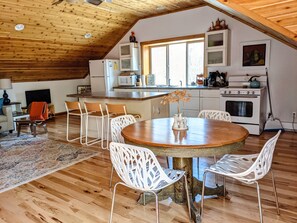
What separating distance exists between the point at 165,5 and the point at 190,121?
3.75 metres

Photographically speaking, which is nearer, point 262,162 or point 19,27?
point 262,162

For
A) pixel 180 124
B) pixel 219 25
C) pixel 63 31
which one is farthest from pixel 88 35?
pixel 180 124

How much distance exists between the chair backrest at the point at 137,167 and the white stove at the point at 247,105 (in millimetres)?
3316

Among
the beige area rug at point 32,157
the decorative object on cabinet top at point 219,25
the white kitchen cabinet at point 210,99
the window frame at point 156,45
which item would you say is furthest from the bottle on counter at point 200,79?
the beige area rug at point 32,157

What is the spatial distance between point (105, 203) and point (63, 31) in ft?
14.5

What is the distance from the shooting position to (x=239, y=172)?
195cm

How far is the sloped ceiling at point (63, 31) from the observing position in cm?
441

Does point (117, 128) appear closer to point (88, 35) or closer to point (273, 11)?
point (273, 11)

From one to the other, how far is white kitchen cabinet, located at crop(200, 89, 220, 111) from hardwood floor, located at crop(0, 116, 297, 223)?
6.77ft

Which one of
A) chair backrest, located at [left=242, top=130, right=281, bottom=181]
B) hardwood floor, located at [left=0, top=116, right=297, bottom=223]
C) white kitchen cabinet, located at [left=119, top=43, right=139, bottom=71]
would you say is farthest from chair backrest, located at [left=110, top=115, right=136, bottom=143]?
white kitchen cabinet, located at [left=119, top=43, right=139, bottom=71]

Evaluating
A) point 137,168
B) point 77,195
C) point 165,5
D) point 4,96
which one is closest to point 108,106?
point 77,195

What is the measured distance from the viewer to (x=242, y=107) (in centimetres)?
464

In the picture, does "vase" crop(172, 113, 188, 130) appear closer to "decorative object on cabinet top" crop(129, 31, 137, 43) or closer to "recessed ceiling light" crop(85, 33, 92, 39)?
"recessed ceiling light" crop(85, 33, 92, 39)

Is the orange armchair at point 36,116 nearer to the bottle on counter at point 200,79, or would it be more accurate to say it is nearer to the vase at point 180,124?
the bottle on counter at point 200,79
